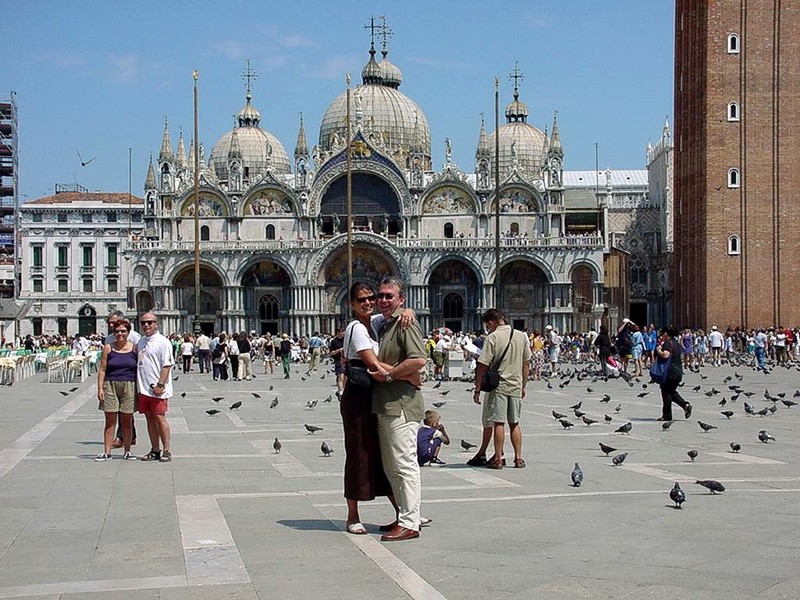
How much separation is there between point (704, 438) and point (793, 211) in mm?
35545

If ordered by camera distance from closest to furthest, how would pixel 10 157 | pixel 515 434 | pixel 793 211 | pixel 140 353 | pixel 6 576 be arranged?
pixel 6 576
pixel 515 434
pixel 140 353
pixel 793 211
pixel 10 157

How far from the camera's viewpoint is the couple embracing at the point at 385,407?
7.95m

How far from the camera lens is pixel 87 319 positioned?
83.2 m

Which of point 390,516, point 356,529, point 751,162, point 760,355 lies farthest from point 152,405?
point 751,162

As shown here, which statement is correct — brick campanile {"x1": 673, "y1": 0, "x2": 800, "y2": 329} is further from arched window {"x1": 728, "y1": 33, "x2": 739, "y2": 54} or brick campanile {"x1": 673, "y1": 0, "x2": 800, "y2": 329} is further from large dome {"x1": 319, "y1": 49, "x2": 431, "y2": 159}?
large dome {"x1": 319, "y1": 49, "x2": 431, "y2": 159}

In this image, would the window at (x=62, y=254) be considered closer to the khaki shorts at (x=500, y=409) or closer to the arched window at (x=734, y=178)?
the arched window at (x=734, y=178)

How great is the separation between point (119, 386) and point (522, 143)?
219 ft

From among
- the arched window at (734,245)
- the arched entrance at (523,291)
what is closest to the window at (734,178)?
the arched window at (734,245)

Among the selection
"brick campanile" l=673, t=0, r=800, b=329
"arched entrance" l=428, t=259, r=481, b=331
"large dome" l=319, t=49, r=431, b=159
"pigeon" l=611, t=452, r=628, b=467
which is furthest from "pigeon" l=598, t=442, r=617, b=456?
"large dome" l=319, t=49, r=431, b=159

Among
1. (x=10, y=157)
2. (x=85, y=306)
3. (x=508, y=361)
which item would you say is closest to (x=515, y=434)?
(x=508, y=361)

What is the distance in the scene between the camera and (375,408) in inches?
319

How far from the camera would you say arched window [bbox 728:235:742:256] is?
48.3m

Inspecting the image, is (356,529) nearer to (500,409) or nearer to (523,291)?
(500,409)

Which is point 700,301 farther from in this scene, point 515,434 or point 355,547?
point 355,547
